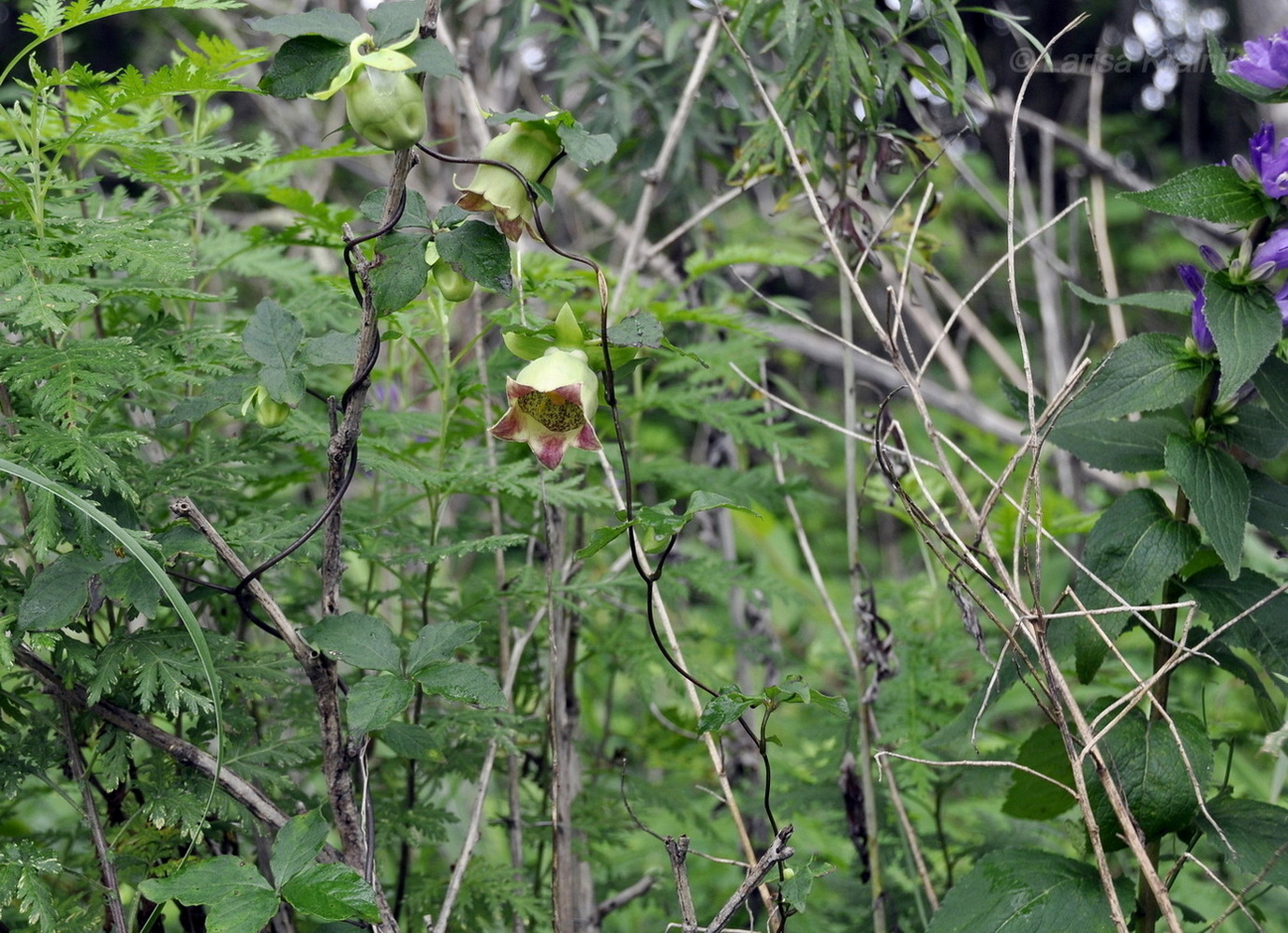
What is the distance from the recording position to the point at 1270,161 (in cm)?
95

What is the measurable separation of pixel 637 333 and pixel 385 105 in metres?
0.25

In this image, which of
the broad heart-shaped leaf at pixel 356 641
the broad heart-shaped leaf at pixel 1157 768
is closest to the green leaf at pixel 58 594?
the broad heart-shaped leaf at pixel 356 641

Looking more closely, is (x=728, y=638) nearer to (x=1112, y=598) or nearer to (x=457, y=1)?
(x=1112, y=598)

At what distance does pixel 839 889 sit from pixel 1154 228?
388 cm

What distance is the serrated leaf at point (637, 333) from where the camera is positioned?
789mm

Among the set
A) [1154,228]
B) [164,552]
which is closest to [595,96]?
[164,552]

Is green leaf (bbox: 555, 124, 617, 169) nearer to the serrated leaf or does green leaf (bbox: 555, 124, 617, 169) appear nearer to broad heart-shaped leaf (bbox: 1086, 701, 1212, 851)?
the serrated leaf

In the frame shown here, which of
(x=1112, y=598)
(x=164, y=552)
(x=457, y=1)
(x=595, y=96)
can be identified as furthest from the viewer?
(x=457, y=1)

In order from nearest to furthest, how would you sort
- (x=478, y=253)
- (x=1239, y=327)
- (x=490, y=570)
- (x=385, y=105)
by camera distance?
(x=385, y=105)
(x=478, y=253)
(x=1239, y=327)
(x=490, y=570)

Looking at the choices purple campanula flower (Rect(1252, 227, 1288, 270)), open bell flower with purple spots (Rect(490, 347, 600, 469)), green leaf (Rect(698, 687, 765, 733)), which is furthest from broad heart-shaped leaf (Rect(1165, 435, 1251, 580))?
open bell flower with purple spots (Rect(490, 347, 600, 469))

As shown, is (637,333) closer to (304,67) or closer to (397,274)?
(397,274)

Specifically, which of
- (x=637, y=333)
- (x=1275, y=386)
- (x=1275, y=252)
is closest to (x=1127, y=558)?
(x=1275, y=386)

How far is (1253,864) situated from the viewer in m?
0.97

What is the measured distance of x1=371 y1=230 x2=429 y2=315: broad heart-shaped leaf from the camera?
726mm
